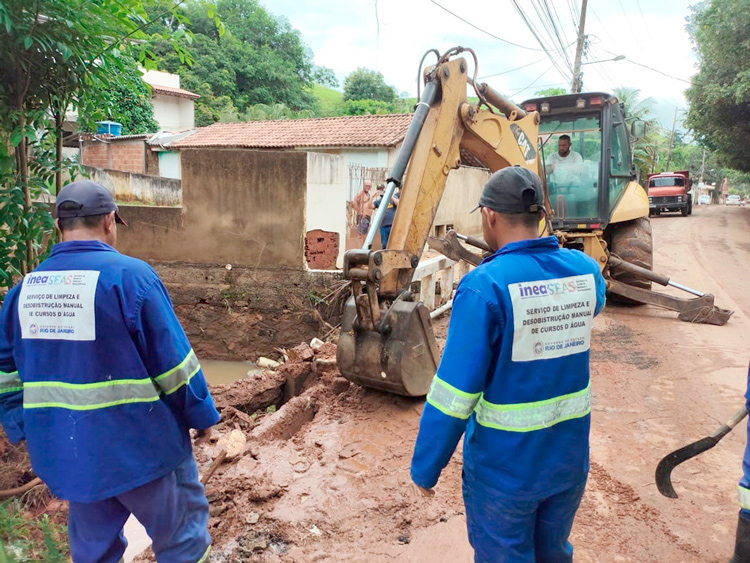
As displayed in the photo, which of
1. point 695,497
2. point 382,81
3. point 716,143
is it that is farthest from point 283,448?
point 382,81

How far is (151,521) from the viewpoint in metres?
2.13

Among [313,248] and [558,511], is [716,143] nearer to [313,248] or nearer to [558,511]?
[313,248]

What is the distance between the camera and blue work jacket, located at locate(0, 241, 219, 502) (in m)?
2.00

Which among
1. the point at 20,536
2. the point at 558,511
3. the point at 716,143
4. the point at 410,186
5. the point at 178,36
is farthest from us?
the point at 716,143

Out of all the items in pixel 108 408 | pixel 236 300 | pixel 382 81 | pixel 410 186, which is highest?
pixel 382 81

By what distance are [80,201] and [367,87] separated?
121 feet

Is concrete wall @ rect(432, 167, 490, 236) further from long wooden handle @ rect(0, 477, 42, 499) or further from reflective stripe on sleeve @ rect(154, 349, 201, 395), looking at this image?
reflective stripe on sleeve @ rect(154, 349, 201, 395)

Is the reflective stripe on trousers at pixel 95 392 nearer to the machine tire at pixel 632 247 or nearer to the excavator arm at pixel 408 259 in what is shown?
the excavator arm at pixel 408 259

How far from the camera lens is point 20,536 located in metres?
2.93

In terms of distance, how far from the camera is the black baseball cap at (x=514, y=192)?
6.16ft

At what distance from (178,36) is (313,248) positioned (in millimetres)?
4704

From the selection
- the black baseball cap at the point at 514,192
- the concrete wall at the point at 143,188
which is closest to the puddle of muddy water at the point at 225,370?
the black baseball cap at the point at 514,192

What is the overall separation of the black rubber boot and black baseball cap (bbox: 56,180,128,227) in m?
3.06

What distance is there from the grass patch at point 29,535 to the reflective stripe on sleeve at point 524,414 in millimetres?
2167
